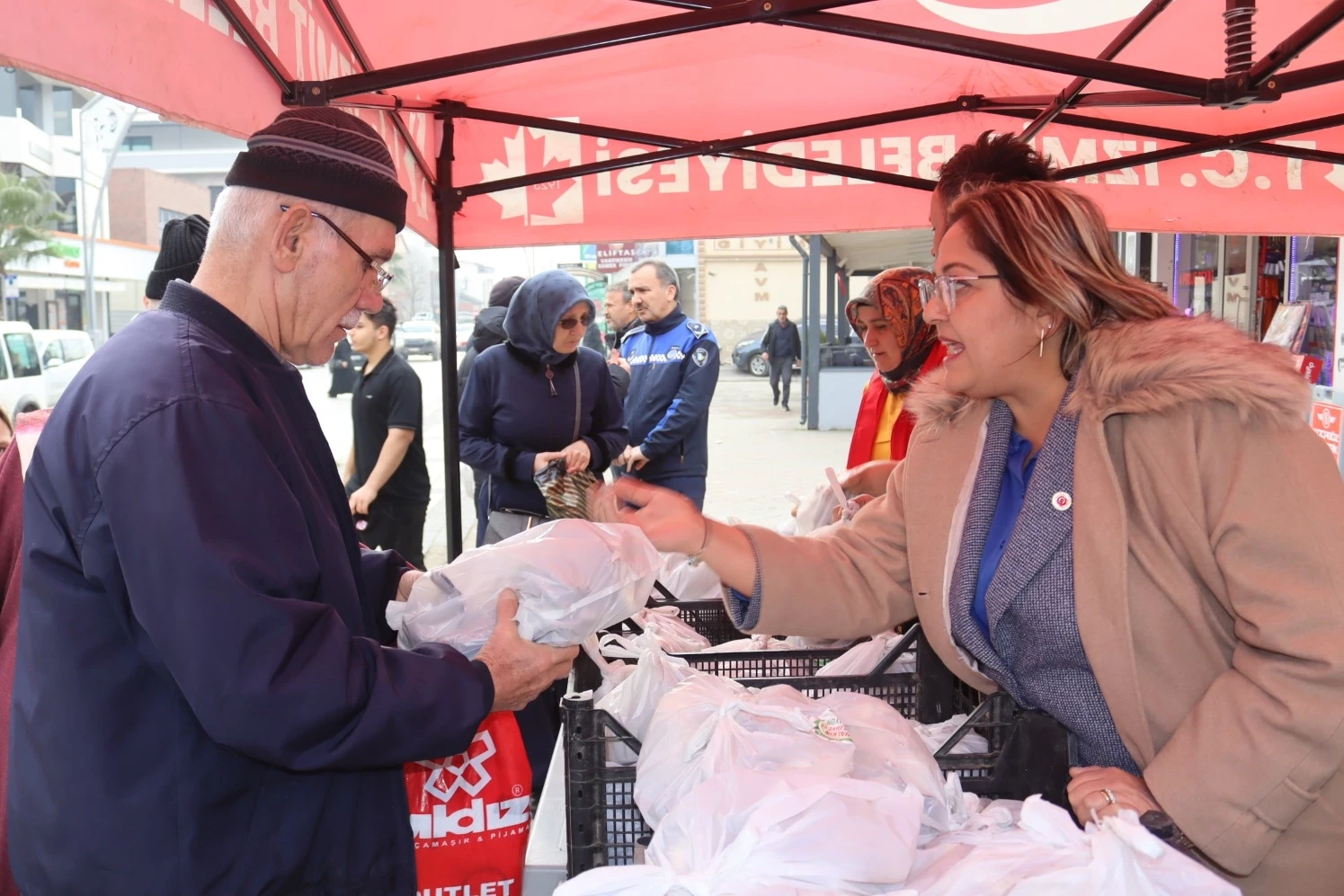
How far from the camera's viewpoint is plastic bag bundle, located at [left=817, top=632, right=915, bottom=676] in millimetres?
2254

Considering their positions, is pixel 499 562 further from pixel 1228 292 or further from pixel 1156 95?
pixel 1228 292

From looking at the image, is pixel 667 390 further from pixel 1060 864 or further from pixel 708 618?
pixel 1060 864

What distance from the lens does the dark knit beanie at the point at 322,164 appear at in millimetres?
1600

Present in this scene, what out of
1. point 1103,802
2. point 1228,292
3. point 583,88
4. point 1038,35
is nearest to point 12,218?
point 583,88

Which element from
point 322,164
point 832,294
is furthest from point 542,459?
point 832,294

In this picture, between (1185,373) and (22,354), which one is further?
(22,354)

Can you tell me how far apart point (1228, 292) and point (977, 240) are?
8266 mm

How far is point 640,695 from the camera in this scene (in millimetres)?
1831

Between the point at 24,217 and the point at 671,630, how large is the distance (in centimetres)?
661

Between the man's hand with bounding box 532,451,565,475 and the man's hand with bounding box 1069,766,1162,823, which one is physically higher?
the man's hand with bounding box 532,451,565,475

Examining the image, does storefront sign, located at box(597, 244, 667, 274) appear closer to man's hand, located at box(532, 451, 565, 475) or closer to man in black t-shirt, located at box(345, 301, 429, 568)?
man in black t-shirt, located at box(345, 301, 429, 568)

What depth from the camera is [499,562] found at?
71.9 inches

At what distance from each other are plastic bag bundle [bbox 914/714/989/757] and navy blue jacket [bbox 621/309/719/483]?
4051 millimetres

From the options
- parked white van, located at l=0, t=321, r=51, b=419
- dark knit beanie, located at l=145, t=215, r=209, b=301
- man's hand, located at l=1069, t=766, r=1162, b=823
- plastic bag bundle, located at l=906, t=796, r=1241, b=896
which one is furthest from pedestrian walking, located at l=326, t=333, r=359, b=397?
plastic bag bundle, located at l=906, t=796, r=1241, b=896
